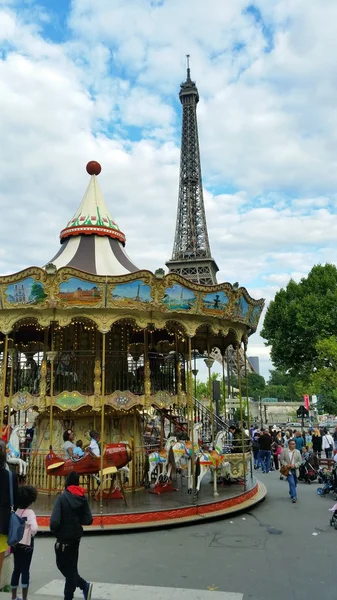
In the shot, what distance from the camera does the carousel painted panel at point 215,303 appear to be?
11.0 m

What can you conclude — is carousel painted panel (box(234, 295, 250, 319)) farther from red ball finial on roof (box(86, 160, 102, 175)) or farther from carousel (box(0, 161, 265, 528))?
red ball finial on roof (box(86, 160, 102, 175))

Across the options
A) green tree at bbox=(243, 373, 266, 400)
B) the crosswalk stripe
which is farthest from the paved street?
green tree at bbox=(243, 373, 266, 400)

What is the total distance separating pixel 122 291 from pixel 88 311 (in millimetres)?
964

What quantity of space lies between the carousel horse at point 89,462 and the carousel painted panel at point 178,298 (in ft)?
10.8

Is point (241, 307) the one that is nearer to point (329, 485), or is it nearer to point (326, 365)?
point (329, 485)

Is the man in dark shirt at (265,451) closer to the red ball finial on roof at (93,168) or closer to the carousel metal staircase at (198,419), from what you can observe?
the carousel metal staircase at (198,419)

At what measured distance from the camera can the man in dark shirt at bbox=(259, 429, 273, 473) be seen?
1599 centimetres

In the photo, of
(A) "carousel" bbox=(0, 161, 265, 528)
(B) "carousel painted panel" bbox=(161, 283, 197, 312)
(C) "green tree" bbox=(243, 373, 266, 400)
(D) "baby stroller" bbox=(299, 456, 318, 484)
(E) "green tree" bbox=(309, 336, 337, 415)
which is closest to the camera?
(A) "carousel" bbox=(0, 161, 265, 528)

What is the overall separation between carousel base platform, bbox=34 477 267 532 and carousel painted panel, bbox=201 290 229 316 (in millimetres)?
4303

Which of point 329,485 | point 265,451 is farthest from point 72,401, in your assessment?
point 265,451

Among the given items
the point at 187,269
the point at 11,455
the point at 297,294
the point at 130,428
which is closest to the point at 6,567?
the point at 11,455

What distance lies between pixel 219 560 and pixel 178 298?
551 cm

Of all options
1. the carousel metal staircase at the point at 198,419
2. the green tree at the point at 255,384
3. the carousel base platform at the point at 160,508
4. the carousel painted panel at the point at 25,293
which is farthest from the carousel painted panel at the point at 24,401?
the green tree at the point at 255,384

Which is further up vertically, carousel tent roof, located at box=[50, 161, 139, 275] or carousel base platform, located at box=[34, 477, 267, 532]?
carousel tent roof, located at box=[50, 161, 139, 275]
